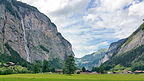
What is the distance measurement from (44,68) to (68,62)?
38485 mm

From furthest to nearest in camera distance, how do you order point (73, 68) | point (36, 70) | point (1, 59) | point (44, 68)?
point (1, 59) < point (44, 68) < point (36, 70) < point (73, 68)

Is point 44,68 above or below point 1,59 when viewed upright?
below

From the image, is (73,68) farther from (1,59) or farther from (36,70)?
(1,59)

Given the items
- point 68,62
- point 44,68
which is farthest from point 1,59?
point 68,62

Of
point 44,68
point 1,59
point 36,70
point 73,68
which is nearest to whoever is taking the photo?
point 73,68

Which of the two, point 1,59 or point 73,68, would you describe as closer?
point 73,68

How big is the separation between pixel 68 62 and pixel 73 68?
557cm

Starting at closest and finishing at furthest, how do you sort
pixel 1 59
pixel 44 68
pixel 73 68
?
A: pixel 73 68
pixel 44 68
pixel 1 59

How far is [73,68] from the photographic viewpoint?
112312 mm

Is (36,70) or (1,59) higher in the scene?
(1,59)

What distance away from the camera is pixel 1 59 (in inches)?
7608

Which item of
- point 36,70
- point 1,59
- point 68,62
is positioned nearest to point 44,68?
point 36,70

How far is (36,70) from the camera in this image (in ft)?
415

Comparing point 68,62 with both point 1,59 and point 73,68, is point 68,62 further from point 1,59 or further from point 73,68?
point 1,59
